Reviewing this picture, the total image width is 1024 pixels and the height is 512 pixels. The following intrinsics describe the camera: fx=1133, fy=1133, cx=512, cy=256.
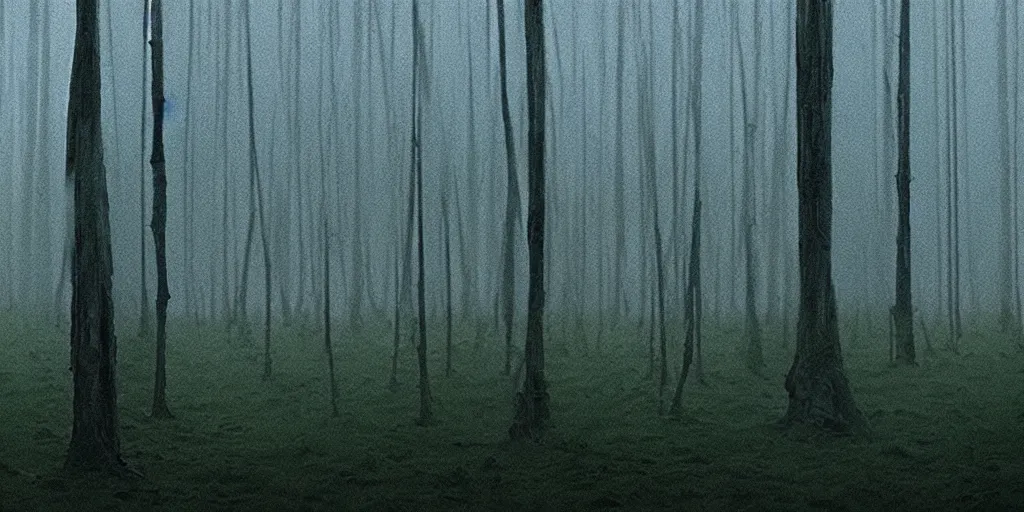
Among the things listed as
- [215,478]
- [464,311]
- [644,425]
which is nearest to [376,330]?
[464,311]

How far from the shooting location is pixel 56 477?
582cm

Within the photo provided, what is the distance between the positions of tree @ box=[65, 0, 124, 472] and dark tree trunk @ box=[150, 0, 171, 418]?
1.85 metres

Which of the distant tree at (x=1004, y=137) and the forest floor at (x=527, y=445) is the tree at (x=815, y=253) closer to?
the forest floor at (x=527, y=445)

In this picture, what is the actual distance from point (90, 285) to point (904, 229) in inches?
260

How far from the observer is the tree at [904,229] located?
9375 millimetres

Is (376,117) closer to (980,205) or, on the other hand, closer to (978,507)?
(980,205)

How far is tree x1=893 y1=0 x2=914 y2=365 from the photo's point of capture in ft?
30.8

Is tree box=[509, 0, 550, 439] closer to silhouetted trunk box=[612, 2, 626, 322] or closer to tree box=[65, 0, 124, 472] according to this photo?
tree box=[65, 0, 124, 472]

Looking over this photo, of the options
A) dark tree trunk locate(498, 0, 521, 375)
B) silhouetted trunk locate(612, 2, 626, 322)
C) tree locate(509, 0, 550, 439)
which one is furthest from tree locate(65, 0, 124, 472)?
silhouetted trunk locate(612, 2, 626, 322)

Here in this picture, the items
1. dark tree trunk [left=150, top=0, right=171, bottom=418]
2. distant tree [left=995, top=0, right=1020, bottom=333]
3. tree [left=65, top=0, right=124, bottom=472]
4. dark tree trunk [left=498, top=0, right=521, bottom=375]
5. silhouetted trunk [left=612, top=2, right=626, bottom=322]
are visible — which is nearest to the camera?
tree [left=65, top=0, right=124, bottom=472]

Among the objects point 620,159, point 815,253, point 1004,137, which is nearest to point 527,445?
point 815,253

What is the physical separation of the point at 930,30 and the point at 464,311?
25.2ft

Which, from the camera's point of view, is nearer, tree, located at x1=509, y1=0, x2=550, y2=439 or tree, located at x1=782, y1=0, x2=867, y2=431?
tree, located at x1=509, y1=0, x2=550, y2=439

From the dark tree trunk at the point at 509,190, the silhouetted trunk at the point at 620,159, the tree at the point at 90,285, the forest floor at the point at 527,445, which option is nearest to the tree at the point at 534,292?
the forest floor at the point at 527,445
